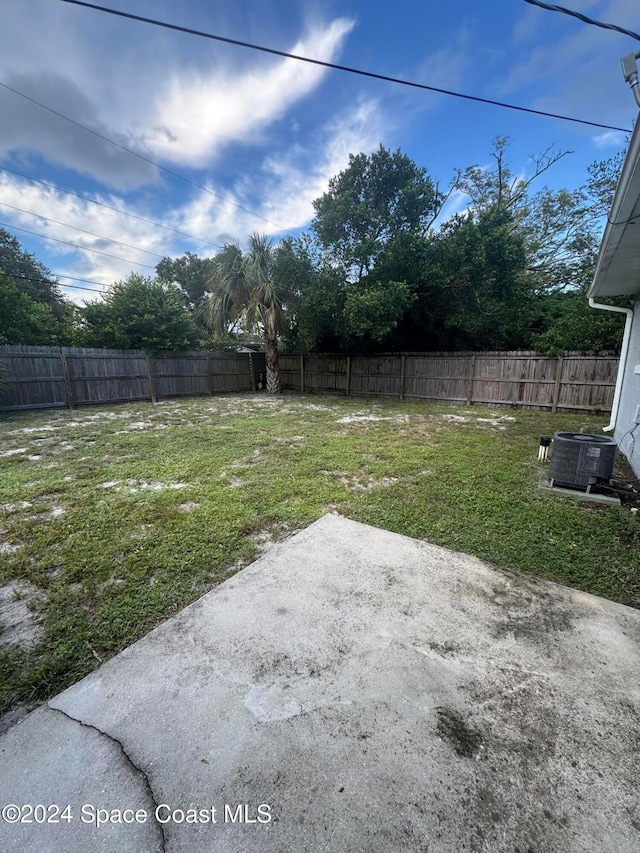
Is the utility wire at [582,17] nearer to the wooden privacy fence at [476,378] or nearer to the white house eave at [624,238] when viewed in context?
the white house eave at [624,238]

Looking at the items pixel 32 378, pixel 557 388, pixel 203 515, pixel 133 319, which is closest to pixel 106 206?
pixel 133 319

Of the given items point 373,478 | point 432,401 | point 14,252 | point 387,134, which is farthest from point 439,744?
point 14,252

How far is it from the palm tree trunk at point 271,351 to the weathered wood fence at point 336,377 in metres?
1.55

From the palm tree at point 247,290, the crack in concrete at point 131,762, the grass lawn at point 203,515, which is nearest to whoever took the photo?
the crack in concrete at point 131,762

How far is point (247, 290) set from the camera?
1077 cm

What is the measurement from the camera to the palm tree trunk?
11.1 m

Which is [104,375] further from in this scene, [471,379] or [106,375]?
[471,379]

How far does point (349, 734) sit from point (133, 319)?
1261 centimetres

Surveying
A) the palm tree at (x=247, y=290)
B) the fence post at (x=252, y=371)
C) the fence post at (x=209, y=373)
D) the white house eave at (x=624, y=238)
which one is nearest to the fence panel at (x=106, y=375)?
the fence post at (x=209, y=373)

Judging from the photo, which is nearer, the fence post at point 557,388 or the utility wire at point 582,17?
the utility wire at point 582,17

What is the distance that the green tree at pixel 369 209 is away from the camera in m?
10.2

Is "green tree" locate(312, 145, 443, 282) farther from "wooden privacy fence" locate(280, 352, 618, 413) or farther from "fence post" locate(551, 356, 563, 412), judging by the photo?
"fence post" locate(551, 356, 563, 412)

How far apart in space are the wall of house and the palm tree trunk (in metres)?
8.80

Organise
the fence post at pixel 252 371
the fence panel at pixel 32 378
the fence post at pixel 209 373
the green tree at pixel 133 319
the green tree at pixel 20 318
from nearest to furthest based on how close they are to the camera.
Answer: the fence panel at pixel 32 378 < the green tree at pixel 20 318 < the green tree at pixel 133 319 < the fence post at pixel 209 373 < the fence post at pixel 252 371
